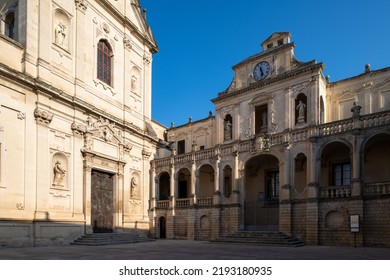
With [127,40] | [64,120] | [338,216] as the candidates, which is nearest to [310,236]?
[338,216]

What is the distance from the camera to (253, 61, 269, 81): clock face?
27994mm

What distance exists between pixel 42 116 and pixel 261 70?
15.4 meters

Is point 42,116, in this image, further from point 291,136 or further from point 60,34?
point 291,136

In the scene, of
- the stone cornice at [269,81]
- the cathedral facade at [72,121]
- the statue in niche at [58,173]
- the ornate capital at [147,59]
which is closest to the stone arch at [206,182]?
the cathedral facade at [72,121]

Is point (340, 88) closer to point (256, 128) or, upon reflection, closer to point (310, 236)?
point (256, 128)

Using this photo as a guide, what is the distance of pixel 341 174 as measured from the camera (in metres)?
24.8

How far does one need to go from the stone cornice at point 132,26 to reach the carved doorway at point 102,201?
455 inches

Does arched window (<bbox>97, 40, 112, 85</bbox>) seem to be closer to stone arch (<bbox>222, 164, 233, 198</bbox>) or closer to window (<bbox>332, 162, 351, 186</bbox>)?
stone arch (<bbox>222, 164, 233, 198</bbox>)

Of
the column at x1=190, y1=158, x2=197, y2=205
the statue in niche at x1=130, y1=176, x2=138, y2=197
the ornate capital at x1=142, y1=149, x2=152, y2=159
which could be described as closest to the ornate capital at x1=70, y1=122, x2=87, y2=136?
the statue in niche at x1=130, y1=176, x2=138, y2=197

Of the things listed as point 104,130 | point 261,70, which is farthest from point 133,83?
point 261,70

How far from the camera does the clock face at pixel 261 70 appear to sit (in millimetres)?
27994

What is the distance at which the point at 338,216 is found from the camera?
21.5m

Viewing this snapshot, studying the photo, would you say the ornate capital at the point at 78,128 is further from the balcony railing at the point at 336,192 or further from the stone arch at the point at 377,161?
the stone arch at the point at 377,161

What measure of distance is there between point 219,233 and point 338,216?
7.99 m
